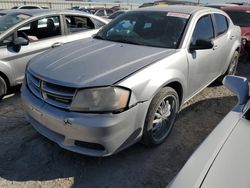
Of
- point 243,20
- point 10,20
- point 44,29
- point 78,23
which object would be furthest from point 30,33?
point 243,20

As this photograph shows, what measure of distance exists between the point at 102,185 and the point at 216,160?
4.80 ft

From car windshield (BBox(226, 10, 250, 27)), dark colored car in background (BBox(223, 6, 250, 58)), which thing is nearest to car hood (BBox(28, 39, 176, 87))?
dark colored car in background (BBox(223, 6, 250, 58))

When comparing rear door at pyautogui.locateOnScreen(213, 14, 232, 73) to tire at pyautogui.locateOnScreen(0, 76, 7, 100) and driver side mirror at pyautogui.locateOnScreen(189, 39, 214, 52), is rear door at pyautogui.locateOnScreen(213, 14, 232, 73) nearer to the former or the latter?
driver side mirror at pyautogui.locateOnScreen(189, 39, 214, 52)

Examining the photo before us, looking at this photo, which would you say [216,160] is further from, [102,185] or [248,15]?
[248,15]

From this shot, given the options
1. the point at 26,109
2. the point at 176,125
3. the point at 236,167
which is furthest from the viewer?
the point at 176,125

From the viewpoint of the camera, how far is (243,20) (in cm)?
788

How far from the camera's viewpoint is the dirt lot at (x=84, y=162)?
2.76 m

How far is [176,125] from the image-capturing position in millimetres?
3883

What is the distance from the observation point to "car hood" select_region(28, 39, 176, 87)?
2682mm

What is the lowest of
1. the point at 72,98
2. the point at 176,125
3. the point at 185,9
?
the point at 176,125

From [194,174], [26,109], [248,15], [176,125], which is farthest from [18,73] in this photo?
[248,15]

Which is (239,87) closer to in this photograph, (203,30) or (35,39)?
(203,30)

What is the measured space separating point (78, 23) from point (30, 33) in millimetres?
1064

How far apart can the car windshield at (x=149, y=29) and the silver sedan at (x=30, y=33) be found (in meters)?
1.42
